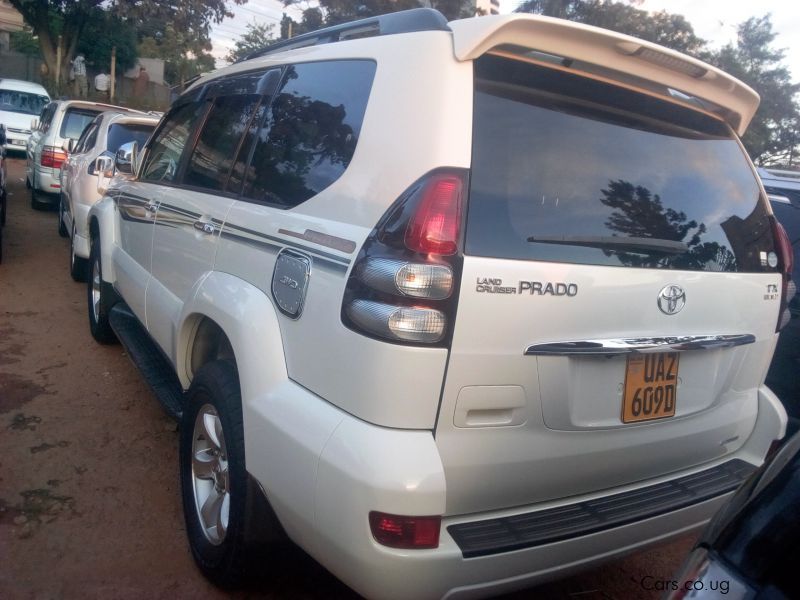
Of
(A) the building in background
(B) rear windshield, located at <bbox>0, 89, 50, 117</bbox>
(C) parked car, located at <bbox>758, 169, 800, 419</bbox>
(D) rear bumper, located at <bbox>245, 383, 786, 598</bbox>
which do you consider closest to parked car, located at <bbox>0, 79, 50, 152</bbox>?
(B) rear windshield, located at <bbox>0, 89, 50, 117</bbox>

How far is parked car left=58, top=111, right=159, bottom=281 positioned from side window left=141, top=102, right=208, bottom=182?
160 cm

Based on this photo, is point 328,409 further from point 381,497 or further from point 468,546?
point 468,546

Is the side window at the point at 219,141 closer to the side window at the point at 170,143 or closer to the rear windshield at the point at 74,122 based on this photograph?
the side window at the point at 170,143

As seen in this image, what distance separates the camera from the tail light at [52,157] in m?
10.8

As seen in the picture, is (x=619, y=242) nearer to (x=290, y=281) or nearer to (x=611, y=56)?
(x=611, y=56)

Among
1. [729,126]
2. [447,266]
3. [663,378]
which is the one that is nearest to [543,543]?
[663,378]

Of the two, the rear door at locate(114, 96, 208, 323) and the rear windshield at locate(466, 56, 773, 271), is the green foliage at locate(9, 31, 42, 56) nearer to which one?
the rear door at locate(114, 96, 208, 323)

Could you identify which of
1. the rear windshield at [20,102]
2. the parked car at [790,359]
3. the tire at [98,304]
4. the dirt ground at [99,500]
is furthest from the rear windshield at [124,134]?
the rear windshield at [20,102]

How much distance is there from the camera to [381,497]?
2.00 meters

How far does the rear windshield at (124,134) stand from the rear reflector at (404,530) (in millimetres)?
7028

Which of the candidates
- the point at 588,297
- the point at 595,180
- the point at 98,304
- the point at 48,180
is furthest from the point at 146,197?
the point at 48,180

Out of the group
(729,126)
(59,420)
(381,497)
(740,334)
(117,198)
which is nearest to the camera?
(381,497)

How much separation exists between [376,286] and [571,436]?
798 mm

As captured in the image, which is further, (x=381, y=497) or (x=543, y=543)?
(x=543, y=543)
